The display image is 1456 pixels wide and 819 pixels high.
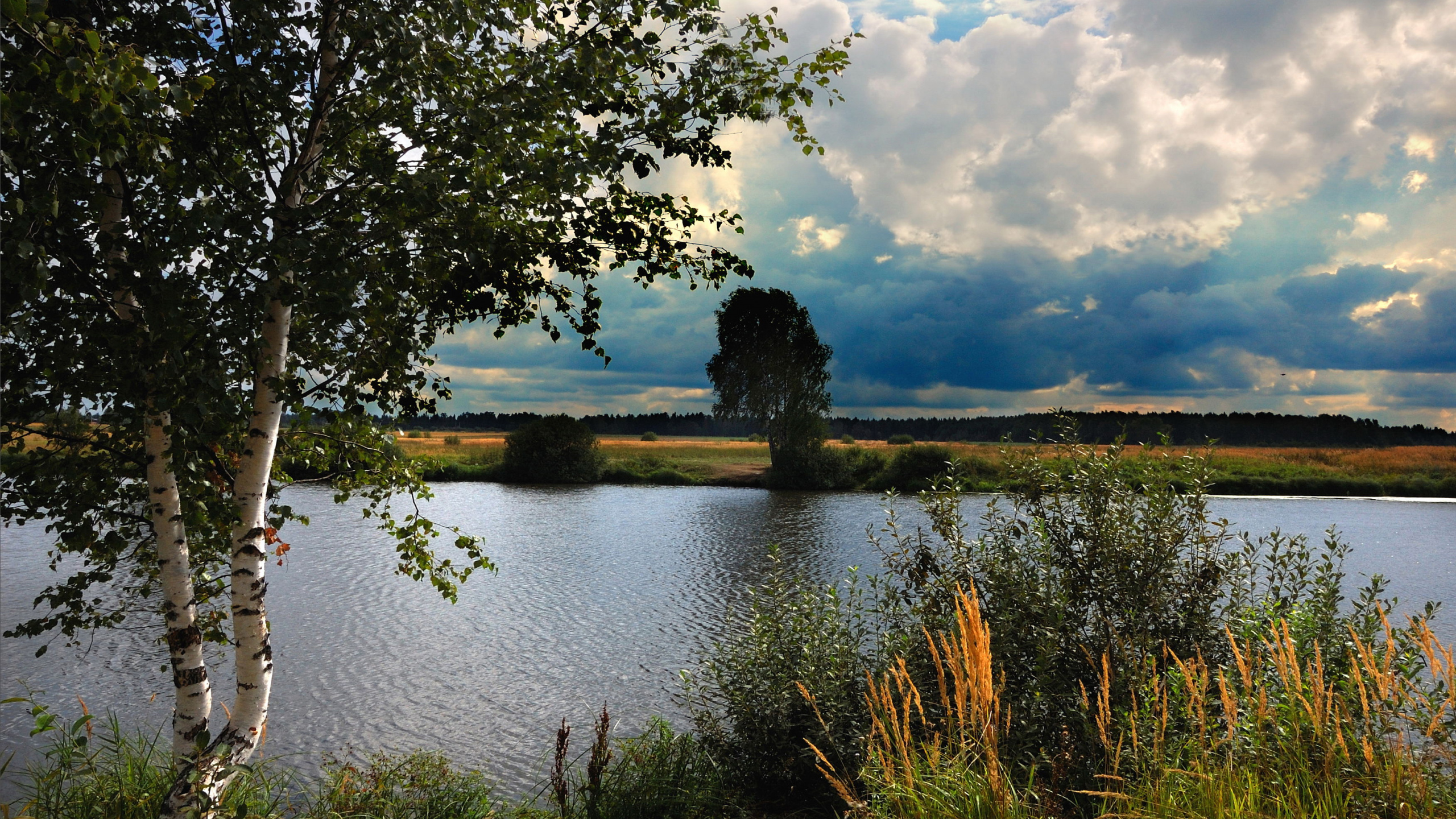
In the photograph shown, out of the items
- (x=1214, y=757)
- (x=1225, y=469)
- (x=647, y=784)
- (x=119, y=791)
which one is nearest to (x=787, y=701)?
(x=647, y=784)

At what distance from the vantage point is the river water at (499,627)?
8281mm

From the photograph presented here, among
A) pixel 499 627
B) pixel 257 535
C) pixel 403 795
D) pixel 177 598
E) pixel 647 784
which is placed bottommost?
pixel 499 627

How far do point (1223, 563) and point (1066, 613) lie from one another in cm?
120

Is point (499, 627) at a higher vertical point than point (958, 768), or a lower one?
lower

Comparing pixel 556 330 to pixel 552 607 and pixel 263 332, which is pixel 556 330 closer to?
pixel 263 332

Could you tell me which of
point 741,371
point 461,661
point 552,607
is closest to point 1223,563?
point 461,661

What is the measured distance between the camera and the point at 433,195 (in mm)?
3781

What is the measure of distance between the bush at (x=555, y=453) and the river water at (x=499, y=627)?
15204 millimetres

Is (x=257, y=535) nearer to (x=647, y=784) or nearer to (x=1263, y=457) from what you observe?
(x=647, y=784)

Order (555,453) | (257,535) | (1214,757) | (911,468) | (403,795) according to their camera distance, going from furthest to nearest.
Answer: (555,453)
(911,468)
(403,795)
(257,535)
(1214,757)

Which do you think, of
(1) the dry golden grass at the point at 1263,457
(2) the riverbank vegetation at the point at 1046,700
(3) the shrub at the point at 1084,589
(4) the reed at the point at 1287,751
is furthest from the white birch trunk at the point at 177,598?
(1) the dry golden grass at the point at 1263,457

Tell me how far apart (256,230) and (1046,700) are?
516cm

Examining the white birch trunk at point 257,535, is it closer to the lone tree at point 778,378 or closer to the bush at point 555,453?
the lone tree at point 778,378

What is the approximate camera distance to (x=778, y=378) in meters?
39.3
